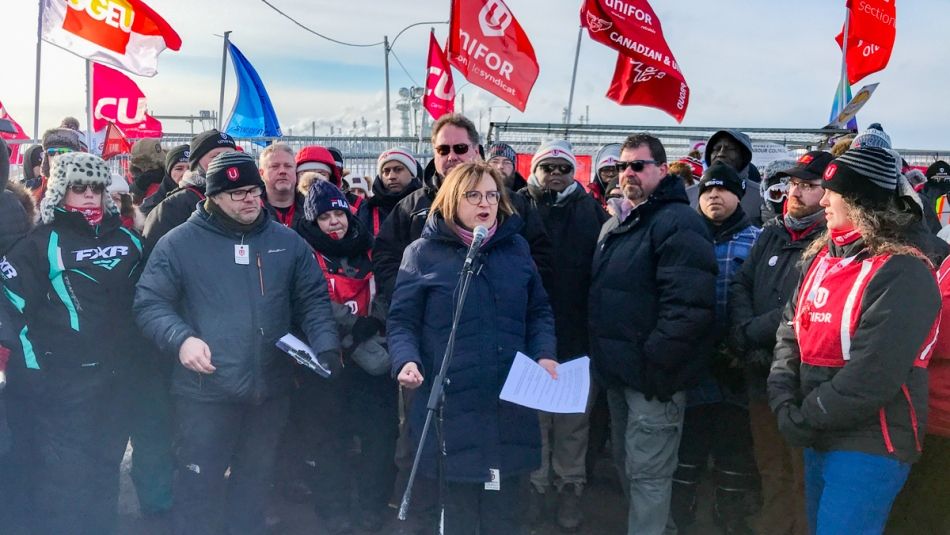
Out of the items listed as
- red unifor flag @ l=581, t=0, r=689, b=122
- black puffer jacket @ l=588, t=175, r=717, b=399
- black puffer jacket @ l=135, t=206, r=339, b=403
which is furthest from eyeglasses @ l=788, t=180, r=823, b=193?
red unifor flag @ l=581, t=0, r=689, b=122

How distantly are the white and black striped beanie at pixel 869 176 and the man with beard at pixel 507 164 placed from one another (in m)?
2.62

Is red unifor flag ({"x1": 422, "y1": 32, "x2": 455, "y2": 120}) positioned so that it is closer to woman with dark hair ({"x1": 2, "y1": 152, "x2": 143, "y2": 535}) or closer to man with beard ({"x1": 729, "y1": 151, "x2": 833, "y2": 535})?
woman with dark hair ({"x1": 2, "y1": 152, "x2": 143, "y2": 535})

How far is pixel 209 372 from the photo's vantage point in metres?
3.27

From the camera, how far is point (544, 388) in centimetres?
299

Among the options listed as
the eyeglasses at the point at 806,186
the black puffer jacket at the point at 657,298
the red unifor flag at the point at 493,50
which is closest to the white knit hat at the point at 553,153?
the black puffer jacket at the point at 657,298

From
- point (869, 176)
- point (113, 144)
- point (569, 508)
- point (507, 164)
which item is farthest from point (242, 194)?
point (113, 144)

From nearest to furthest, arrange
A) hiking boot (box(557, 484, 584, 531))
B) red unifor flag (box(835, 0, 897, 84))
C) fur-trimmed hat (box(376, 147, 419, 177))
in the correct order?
hiking boot (box(557, 484, 584, 531)) < fur-trimmed hat (box(376, 147, 419, 177)) < red unifor flag (box(835, 0, 897, 84))

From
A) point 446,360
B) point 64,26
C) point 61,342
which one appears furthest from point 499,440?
point 64,26

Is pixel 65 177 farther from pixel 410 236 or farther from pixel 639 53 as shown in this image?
pixel 639 53

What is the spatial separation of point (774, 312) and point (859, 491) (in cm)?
106

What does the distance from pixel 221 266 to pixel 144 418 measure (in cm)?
143

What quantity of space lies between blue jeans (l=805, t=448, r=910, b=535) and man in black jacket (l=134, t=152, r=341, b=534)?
236 cm

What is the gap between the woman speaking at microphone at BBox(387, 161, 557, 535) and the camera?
10.2 feet

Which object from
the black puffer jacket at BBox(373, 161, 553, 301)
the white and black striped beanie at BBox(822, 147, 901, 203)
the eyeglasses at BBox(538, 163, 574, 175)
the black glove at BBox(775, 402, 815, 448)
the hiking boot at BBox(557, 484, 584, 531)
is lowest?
the hiking boot at BBox(557, 484, 584, 531)
